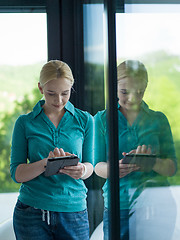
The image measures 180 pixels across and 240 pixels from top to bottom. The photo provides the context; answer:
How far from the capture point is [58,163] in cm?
129

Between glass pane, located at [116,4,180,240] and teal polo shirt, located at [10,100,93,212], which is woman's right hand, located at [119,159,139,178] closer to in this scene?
glass pane, located at [116,4,180,240]

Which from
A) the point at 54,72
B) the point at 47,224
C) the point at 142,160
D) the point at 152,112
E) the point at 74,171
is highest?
the point at 54,72

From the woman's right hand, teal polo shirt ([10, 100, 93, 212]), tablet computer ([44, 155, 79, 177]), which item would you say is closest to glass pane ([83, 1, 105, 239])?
teal polo shirt ([10, 100, 93, 212])

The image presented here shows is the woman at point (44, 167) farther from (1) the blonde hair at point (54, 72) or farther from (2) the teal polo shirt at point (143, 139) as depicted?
(2) the teal polo shirt at point (143, 139)

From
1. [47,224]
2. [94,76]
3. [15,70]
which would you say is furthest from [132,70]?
[15,70]

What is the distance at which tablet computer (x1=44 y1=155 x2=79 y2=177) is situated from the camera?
50.1 inches

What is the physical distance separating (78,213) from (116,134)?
53 centimetres

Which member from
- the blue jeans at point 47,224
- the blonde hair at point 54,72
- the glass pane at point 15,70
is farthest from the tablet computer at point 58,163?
the glass pane at point 15,70

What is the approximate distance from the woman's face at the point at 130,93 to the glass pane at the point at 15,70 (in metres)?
Answer: 1.60

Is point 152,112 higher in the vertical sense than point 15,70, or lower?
lower

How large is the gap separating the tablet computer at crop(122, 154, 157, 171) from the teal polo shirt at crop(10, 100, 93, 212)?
1.68 ft

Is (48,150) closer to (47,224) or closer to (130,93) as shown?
(47,224)

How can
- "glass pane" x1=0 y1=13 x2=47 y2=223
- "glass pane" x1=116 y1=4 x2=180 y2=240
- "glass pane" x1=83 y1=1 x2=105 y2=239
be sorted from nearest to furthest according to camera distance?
"glass pane" x1=116 y1=4 x2=180 y2=240
"glass pane" x1=83 y1=1 x2=105 y2=239
"glass pane" x1=0 y1=13 x2=47 y2=223

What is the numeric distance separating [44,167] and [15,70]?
1.32 m
